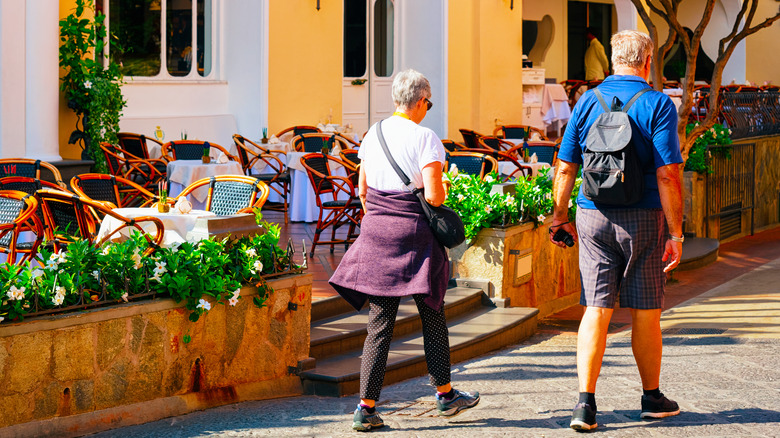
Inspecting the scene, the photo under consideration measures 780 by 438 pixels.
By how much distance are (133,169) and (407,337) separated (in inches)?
164

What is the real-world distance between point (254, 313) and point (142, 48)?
7.60m

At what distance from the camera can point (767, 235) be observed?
548 inches

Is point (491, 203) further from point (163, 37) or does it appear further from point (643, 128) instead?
point (163, 37)

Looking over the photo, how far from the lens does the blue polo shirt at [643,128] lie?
396 cm

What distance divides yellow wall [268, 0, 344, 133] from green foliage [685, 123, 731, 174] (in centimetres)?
455

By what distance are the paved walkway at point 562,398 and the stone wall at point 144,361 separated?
12 cm

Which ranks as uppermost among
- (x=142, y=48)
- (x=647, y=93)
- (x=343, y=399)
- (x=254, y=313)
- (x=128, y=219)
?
(x=142, y=48)

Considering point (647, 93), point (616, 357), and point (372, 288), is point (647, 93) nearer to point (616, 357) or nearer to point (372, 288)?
point (372, 288)

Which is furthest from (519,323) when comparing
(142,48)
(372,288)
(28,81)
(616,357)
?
(142,48)

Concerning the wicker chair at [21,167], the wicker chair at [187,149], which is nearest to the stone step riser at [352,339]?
the wicker chair at [21,167]

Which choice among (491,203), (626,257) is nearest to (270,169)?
(491,203)

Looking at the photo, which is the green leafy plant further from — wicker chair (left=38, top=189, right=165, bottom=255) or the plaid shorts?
the plaid shorts

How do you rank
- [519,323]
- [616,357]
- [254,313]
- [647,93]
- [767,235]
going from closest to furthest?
[647,93] < [254,313] < [616,357] < [519,323] < [767,235]

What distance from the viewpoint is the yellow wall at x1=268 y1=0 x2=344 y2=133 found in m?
12.5
